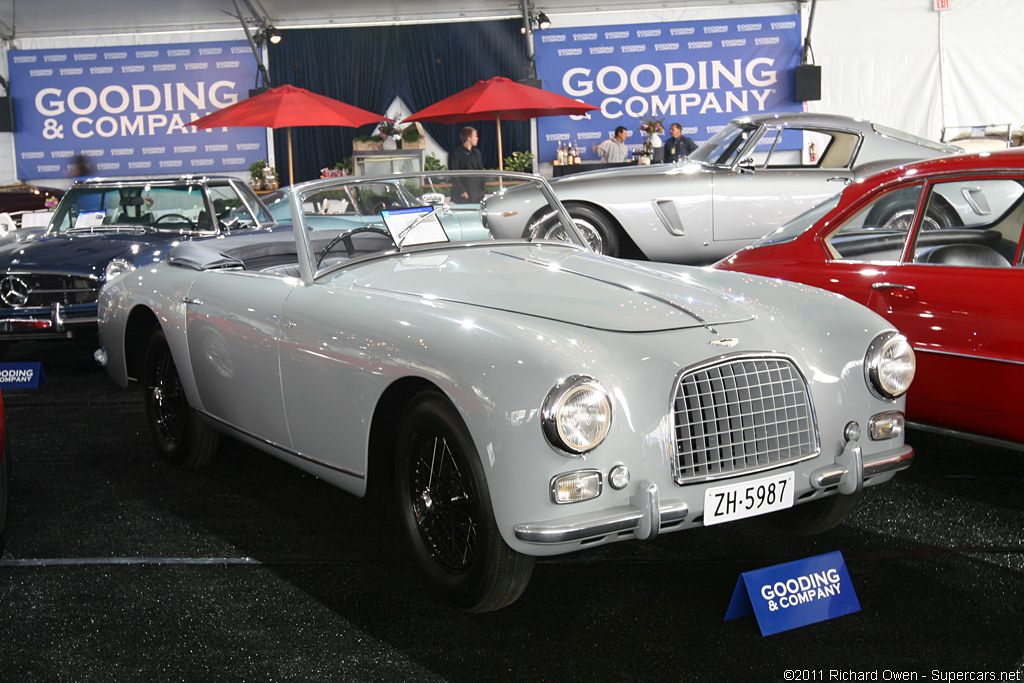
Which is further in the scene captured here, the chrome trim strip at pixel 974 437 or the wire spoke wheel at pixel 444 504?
the chrome trim strip at pixel 974 437

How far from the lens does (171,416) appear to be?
4324 millimetres

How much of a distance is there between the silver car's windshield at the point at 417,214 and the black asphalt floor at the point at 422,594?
1035 mm

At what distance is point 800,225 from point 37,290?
16.0ft

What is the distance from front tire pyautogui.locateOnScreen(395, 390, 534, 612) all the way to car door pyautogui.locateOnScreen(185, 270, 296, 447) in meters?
0.70

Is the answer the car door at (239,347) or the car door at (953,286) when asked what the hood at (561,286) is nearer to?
the car door at (239,347)

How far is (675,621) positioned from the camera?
8.86 ft

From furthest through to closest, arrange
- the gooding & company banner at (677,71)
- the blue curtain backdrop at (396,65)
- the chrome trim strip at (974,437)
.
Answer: the blue curtain backdrop at (396,65) < the gooding & company banner at (677,71) < the chrome trim strip at (974,437)

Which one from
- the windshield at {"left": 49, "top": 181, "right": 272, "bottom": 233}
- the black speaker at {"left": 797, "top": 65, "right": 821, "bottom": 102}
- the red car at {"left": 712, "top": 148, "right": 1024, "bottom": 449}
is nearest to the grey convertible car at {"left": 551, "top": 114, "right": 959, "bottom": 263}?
the windshield at {"left": 49, "top": 181, "right": 272, "bottom": 233}

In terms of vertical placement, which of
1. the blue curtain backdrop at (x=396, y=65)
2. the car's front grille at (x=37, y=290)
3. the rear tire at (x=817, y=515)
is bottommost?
the rear tire at (x=817, y=515)

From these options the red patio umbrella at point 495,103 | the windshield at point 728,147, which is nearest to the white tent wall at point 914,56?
the red patio umbrella at point 495,103

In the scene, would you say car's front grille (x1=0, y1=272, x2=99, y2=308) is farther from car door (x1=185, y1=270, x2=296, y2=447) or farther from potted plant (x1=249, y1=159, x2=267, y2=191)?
potted plant (x1=249, y1=159, x2=267, y2=191)

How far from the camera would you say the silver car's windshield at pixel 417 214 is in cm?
358

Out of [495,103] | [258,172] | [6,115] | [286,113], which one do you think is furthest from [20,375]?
[6,115]

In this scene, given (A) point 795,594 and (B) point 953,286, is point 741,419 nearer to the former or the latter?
(A) point 795,594
